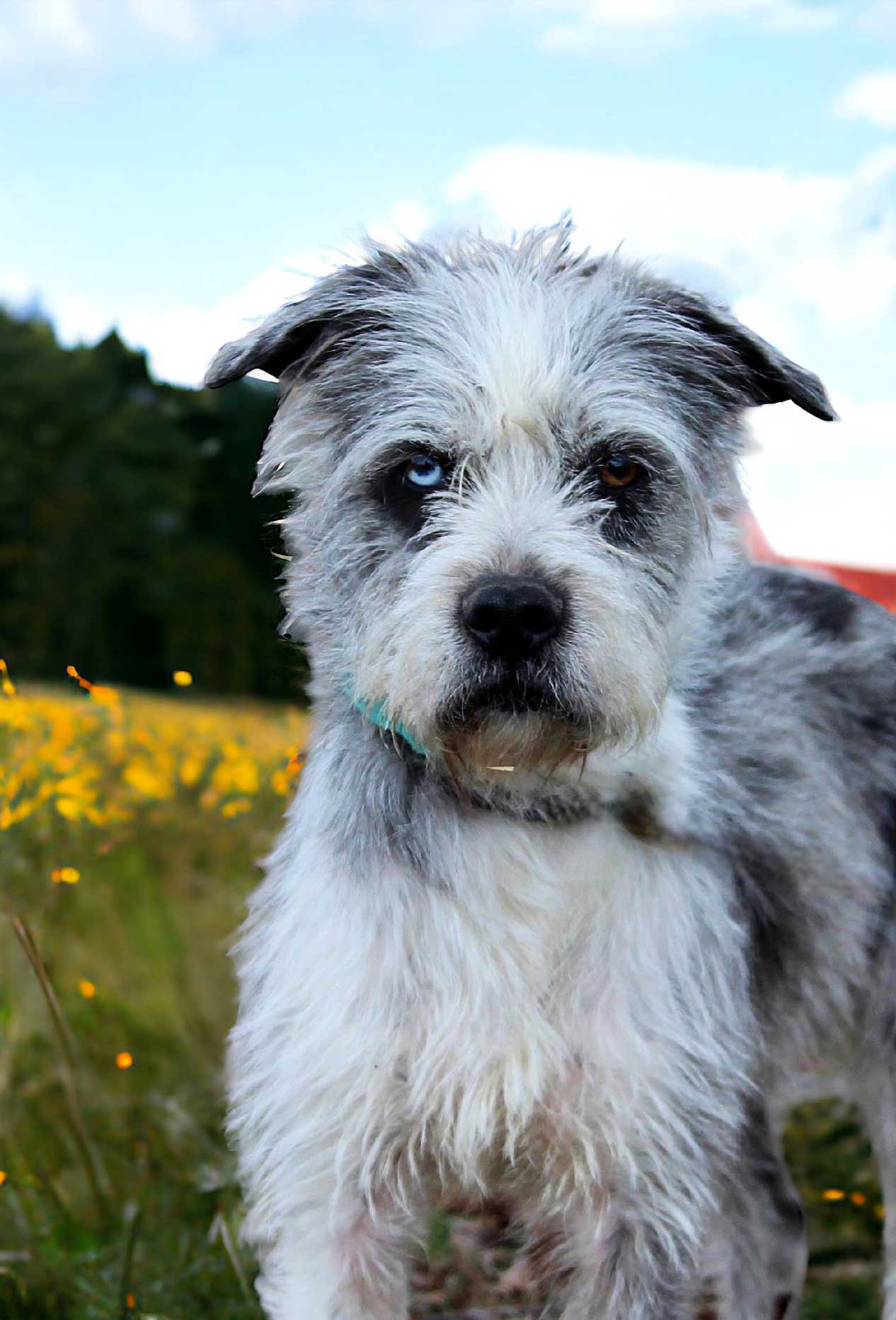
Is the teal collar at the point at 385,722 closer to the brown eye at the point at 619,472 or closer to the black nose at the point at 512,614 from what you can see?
the black nose at the point at 512,614

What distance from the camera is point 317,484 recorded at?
2.97m

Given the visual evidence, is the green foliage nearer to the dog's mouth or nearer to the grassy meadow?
the grassy meadow

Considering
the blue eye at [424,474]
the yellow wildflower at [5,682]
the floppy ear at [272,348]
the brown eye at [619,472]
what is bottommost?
the yellow wildflower at [5,682]

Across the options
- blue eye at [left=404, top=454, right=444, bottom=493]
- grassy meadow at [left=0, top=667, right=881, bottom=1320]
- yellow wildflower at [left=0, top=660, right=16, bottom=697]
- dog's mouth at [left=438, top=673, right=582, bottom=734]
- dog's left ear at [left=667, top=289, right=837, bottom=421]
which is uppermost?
dog's left ear at [left=667, top=289, right=837, bottom=421]

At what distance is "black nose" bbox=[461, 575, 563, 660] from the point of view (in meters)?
2.45

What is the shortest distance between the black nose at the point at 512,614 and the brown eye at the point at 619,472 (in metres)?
0.44

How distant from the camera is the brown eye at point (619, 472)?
2811 mm

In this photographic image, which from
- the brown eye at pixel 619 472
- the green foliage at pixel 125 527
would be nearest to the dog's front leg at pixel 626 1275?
the brown eye at pixel 619 472

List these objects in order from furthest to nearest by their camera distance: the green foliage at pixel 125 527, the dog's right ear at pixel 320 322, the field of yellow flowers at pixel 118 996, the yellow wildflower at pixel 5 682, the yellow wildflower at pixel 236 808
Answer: the green foliage at pixel 125 527
the yellow wildflower at pixel 236 808
the field of yellow flowers at pixel 118 996
the yellow wildflower at pixel 5 682
the dog's right ear at pixel 320 322

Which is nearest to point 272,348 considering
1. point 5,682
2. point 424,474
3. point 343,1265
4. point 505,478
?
point 424,474

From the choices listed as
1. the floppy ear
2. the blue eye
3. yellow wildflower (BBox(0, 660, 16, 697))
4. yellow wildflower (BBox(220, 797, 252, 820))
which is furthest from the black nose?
yellow wildflower (BBox(220, 797, 252, 820))

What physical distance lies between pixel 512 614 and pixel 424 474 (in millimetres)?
489

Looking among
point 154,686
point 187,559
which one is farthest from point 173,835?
point 187,559

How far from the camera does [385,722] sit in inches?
105
